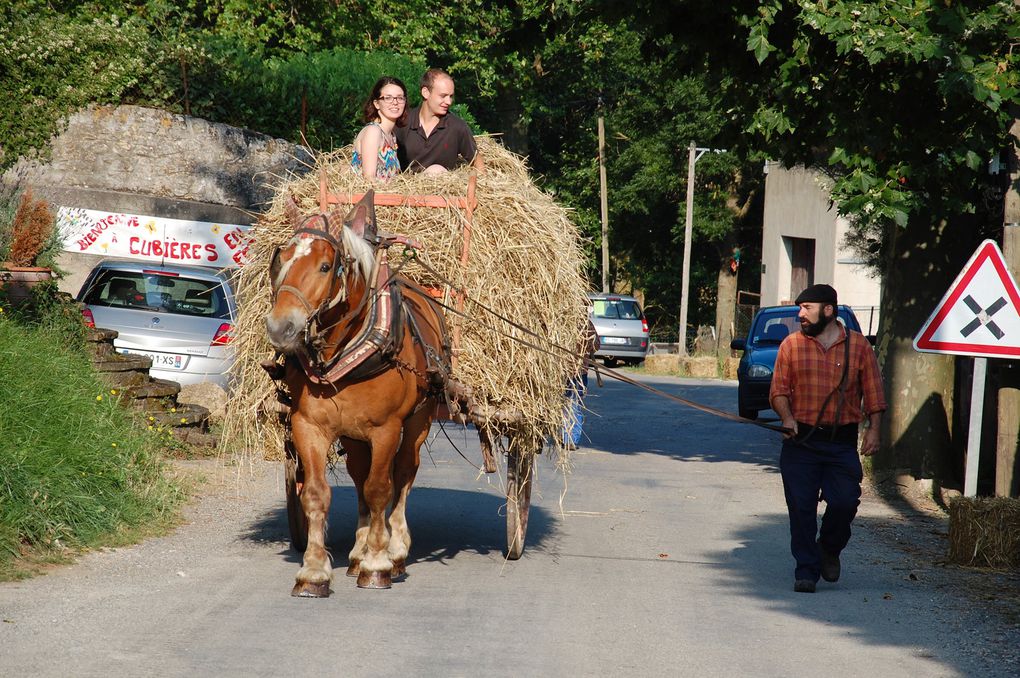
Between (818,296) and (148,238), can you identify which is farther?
(148,238)

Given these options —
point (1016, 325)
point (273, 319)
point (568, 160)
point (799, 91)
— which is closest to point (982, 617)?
point (1016, 325)

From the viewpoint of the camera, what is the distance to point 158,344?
1398cm

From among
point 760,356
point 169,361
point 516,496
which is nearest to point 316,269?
point 516,496

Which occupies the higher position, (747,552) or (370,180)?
(370,180)

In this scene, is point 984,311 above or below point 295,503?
above

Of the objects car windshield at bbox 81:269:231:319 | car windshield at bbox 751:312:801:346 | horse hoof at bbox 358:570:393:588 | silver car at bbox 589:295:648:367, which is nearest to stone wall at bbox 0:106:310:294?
car windshield at bbox 81:269:231:319

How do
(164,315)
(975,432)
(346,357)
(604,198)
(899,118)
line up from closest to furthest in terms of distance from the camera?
(346,357) → (975,432) → (899,118) → (164,315) → (604,198)

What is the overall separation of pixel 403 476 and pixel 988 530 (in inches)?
159

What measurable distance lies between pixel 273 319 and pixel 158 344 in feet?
26.0

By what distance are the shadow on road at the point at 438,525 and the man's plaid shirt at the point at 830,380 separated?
2.07m

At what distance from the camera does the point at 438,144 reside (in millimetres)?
8930

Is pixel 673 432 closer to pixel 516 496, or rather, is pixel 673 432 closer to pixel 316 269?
pixel 516 496

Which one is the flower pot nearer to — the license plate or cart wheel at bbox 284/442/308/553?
the license plate

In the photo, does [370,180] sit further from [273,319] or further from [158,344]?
[158,344]
